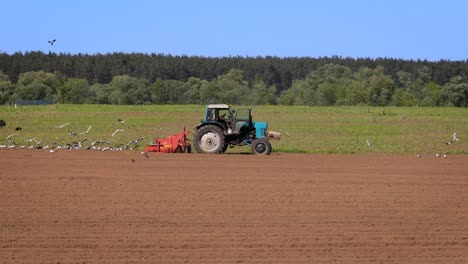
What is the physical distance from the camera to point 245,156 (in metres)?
27.6

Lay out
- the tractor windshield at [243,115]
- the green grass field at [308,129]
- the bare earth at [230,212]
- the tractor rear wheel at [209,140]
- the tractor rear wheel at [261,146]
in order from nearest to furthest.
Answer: the bare earth at [230,212]
the tractor rear wheel at [209,140]
the tractor rear wheel at [261,146]
the tractor windshield at [243,115]
the green grass field at [308,129]

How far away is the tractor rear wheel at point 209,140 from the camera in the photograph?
27.7 m

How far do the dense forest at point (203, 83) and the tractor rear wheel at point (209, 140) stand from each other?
8003 cm

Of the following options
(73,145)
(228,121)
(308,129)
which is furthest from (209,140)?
(308,129)

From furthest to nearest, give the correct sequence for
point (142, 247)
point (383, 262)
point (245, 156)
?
1. point (245, 156)
2. point (142, 247)
3. point (383, 262)

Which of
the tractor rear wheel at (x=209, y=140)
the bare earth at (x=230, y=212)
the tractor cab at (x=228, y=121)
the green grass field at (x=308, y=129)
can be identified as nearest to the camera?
the bare earth at (x=230, y=212)

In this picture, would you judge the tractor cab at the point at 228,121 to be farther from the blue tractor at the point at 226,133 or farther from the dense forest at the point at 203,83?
the dense forest at the point at 203,83

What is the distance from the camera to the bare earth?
38.8ft

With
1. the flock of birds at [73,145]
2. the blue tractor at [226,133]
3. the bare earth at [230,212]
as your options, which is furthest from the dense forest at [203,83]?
the bare earth at [230,212]

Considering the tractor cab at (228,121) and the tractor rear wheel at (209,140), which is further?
the tractor cab at (228,121)

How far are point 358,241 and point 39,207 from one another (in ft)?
18.9

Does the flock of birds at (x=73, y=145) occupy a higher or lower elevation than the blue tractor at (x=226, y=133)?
lower

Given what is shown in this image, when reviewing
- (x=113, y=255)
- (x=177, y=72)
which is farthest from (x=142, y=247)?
(x=177, y=72)

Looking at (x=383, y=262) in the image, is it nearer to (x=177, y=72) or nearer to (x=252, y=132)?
(x=252, y=132)
